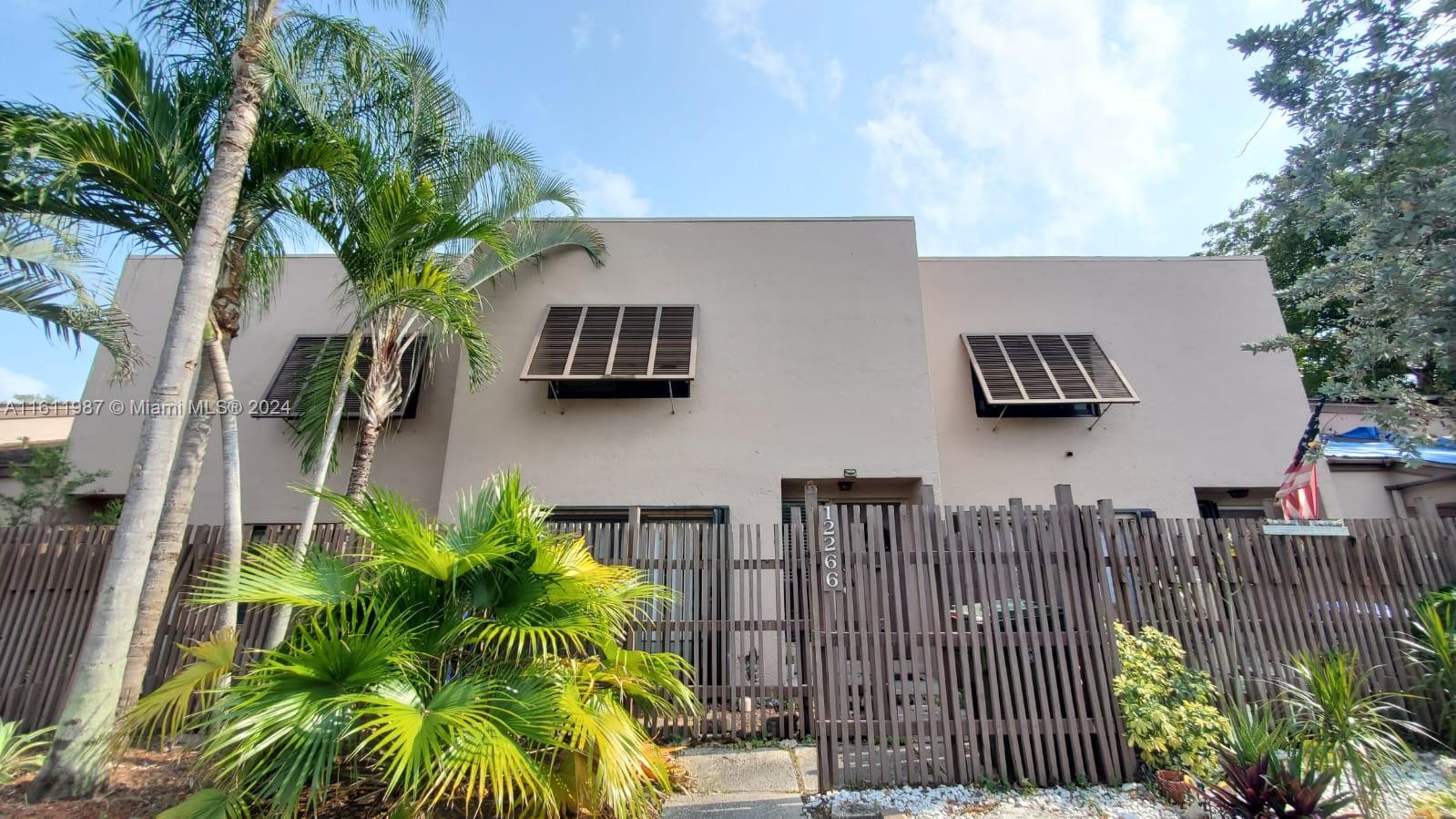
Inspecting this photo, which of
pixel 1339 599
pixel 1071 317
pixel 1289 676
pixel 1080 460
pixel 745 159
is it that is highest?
pixel 745 159

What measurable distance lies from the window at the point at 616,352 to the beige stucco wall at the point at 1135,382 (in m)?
3.82

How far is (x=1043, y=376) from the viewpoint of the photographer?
8.07 m

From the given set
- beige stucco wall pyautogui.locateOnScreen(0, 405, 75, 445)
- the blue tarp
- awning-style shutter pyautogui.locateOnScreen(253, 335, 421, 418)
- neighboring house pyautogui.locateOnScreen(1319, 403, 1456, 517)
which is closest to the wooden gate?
awning-style shutter pyautogui.locateOnScreen(253, 335, 421, 418)

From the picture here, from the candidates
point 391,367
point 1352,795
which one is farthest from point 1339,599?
point 391,367

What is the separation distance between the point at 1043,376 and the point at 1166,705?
4917 mm

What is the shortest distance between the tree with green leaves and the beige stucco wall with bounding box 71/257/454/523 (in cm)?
887

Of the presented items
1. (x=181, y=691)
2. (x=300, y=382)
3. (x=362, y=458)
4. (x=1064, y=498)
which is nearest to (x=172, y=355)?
(x=362, y=458)

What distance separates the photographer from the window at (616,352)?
291 inches

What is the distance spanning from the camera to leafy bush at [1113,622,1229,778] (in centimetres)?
387

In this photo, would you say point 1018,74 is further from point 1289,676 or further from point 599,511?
point 599,511

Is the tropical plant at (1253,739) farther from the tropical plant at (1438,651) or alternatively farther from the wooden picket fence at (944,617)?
the tropical plant at (1438,651)

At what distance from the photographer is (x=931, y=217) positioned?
8.77 metres

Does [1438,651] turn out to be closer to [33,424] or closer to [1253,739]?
[1253,739]

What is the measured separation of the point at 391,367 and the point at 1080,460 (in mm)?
8881
